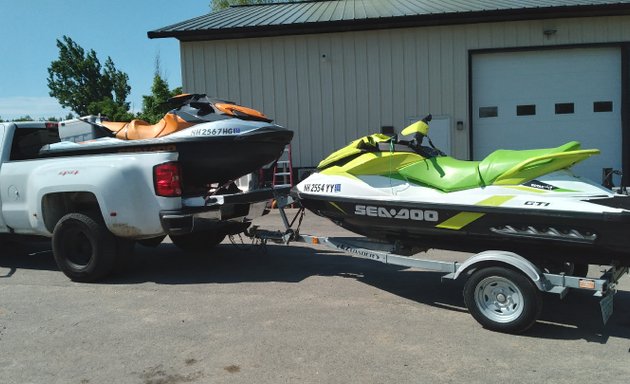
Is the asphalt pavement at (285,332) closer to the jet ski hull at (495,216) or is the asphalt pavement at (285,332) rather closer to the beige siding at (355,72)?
the jet ski hull at (495,216)

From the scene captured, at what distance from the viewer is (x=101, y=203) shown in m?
6.11

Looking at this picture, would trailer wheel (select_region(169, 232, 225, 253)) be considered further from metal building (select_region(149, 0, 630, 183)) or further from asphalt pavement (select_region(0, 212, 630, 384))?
metal building (select_region(149, 0, 630, 183))

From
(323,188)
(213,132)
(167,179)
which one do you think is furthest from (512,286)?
(167,179)

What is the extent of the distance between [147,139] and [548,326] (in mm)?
4747

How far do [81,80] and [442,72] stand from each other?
48465 millimetres

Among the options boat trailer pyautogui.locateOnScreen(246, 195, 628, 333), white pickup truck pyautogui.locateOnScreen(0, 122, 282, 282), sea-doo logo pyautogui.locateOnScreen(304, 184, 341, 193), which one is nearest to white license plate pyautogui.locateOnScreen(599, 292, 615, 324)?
boat trailer pyautogui.locateOnScreen(246, 195, 628, 333)

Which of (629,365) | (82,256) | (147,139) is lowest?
(629,365)

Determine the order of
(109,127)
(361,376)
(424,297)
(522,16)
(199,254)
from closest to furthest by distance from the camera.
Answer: (361,376) → (424,297) → (109,127) → (199,254) → (522,16)

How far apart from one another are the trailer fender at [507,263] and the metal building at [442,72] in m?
9.55

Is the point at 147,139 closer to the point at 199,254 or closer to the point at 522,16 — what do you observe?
the point at 199,254

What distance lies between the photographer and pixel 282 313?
16.8 feet

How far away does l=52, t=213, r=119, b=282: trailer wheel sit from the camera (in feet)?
20.4

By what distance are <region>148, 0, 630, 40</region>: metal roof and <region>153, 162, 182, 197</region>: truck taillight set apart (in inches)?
344

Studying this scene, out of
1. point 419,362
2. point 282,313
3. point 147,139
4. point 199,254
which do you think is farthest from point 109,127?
point 419,362
